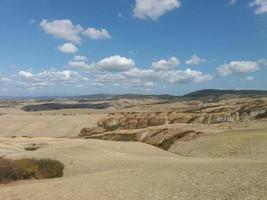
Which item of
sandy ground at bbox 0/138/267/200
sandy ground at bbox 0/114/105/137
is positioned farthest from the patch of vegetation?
sandy ground at bbox 0/114/105/137

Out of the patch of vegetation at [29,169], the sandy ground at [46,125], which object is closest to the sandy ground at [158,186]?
the patch of vegetation at [29,169]

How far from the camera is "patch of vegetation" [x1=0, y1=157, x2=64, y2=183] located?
28145 millimetres

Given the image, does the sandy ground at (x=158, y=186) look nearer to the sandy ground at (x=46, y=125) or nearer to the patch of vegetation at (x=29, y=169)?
the patch of vegetation at (x=29, y=169)

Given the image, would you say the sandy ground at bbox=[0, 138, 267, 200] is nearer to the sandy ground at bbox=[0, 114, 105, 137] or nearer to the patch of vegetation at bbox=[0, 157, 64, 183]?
the patch of vegetation at bbox=[0, 157, 64, 183]

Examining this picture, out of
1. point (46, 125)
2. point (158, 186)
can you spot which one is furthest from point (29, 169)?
point (46, 125)

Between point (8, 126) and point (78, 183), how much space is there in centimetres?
11576

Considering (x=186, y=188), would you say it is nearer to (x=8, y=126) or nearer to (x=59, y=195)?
(x=59, y=195)

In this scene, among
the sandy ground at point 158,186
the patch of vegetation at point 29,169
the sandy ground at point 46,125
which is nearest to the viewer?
the sandy ground at point 158,186

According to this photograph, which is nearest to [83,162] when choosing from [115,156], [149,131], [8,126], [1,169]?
[115,156]

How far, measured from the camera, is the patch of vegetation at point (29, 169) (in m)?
28.1

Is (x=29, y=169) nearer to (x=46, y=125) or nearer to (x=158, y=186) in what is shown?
(x=158, y=186)

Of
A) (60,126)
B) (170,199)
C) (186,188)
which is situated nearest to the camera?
(170,199)

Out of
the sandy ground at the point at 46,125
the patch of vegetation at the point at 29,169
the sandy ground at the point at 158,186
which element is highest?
the sandy ground at the point at 158,186

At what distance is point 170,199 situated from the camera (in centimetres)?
1780
